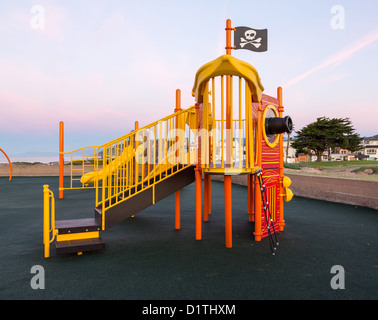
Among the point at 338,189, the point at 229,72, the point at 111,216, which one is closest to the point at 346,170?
the point at 338,189

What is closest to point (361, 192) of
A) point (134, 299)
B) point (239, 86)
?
point (239, 86)

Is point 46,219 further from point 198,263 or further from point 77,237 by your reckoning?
point 198,263

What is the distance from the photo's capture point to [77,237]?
408cm

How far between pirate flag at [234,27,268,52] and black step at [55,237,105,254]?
3.97 meters

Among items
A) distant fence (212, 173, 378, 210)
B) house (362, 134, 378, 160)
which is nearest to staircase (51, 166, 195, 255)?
distant fence (212, 173, 378, 210)

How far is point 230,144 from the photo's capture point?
427 cm

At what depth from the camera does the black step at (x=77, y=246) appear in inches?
145

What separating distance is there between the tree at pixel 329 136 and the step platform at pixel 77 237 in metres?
42.8

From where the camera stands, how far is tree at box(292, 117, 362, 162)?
40.6 meters

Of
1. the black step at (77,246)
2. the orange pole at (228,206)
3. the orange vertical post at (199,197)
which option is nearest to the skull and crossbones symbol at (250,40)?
the orange vertical post at (199,197)

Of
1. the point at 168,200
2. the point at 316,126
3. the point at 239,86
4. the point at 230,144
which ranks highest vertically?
the point at 316,126
